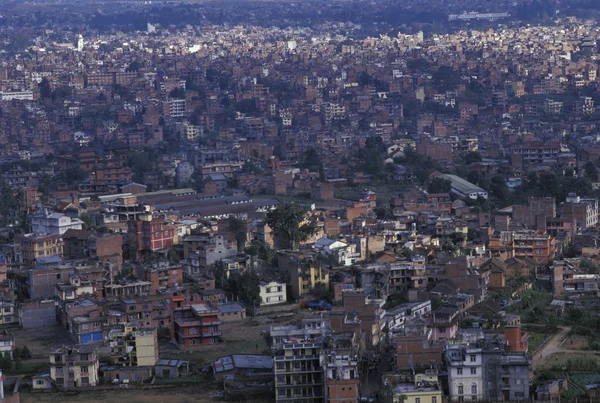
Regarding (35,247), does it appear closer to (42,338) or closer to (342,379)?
(42,338)

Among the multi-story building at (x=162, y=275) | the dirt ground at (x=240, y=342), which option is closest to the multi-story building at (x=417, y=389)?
the dirt ground at (x=240, y=342)

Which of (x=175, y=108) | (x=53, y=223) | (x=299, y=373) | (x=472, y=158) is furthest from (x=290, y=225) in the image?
(x=175, y=108)

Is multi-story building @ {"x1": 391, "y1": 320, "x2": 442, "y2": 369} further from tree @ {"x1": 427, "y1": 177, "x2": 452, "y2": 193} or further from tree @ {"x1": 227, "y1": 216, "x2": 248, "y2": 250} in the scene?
tree @ {"x1": 427, "y1": 177, "x2": 452, "y2": 193}

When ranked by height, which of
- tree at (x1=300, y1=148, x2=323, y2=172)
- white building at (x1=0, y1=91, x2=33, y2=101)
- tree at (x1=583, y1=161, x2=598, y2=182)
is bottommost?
tree at (x1=300, y1=148, x2=323, y2=172)

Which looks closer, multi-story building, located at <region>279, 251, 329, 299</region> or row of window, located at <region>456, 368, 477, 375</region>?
row of window, located at <region>456, 368, 477, 375</region>

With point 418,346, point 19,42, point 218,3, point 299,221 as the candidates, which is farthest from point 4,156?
point 218,3

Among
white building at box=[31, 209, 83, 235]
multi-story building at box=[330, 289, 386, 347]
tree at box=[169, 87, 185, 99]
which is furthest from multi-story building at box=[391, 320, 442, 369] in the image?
tree at box=[169, 87, 185, 99]

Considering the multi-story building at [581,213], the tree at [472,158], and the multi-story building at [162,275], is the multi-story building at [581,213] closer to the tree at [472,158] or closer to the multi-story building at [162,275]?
the multi-story building at [162,275]
